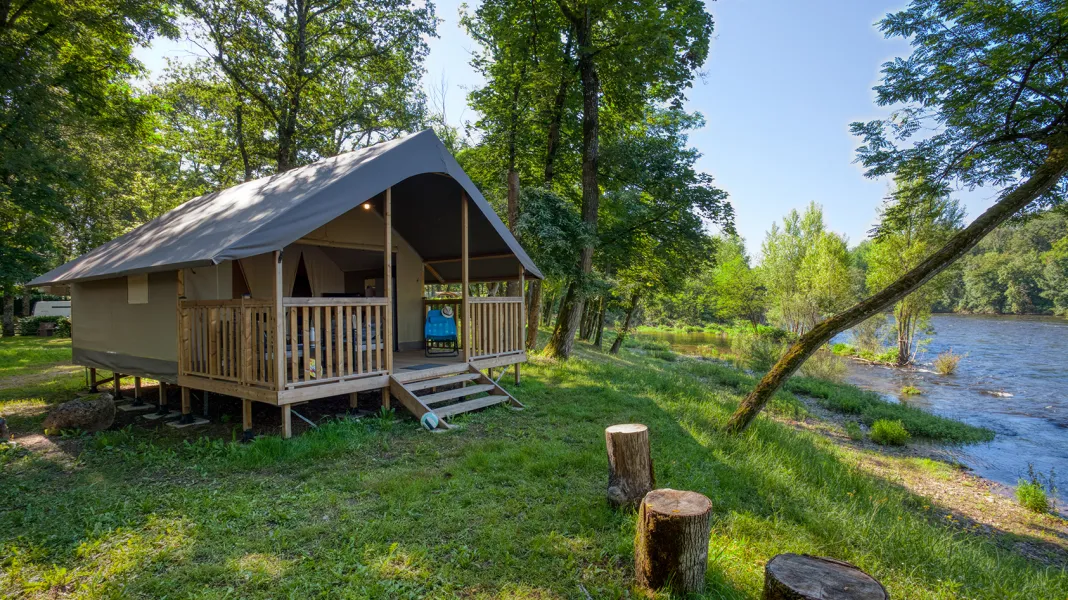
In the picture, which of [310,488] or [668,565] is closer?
[668,565]

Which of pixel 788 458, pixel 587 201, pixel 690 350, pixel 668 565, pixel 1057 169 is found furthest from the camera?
pixel 690 350

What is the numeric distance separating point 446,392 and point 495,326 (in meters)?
1.61

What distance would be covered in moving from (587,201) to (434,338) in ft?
16.2

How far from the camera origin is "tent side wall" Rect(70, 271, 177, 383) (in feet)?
21.6

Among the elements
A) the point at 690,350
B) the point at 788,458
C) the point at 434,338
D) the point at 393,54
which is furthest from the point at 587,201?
the point at 690,350

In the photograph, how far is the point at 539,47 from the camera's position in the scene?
11.3 meters

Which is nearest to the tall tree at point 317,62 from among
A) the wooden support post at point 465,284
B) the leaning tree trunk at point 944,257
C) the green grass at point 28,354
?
the green grass at point 28,354

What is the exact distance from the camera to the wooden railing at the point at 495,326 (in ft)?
25.0

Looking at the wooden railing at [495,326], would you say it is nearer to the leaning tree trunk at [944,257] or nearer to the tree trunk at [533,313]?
the leaning tree trunk at [944,257]

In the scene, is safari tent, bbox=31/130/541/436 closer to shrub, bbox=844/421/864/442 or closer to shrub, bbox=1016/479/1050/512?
shrub, bbox=844/421/864/442

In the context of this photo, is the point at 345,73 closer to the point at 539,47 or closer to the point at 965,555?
the point at 539,47

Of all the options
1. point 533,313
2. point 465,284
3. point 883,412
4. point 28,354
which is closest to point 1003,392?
point 883,412

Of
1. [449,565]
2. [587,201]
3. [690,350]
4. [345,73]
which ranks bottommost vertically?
[690,350]

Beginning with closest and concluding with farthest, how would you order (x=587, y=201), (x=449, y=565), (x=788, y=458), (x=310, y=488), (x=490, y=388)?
(x=449, y=565)
(x=310, y=488)
(x=788, y=458)
(x=490, y=388)
(x=587, y=201)
